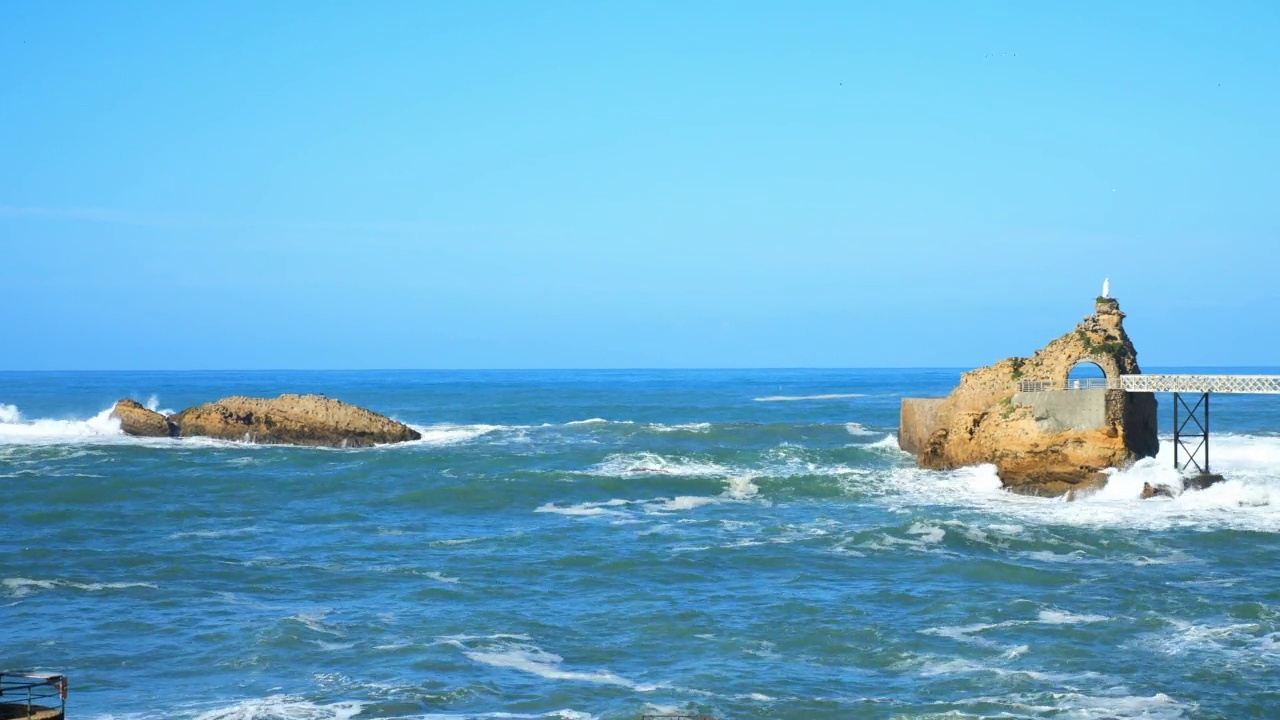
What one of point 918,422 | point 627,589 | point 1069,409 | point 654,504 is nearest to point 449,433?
point 918,422

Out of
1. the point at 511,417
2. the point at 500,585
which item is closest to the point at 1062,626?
the point at 500,585

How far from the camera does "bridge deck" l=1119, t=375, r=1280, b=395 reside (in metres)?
31.9

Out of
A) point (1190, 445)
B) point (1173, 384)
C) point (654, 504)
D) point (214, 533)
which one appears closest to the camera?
point (214, 533)

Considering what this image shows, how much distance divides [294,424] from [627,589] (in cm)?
2771

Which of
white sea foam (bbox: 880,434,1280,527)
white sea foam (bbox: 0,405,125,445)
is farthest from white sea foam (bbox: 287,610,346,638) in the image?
white sea foam (bbox: 0,405,125,445)

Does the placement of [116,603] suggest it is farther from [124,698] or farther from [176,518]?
[176,518]

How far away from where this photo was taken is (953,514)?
29750 millimetres

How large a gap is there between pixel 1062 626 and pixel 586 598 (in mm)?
8086

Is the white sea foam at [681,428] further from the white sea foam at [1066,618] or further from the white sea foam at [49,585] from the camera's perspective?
the white sea foam at [1066,618]

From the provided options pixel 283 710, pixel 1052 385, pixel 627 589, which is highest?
pixel 1052 385

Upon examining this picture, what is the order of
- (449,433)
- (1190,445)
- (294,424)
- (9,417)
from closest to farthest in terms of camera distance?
1. (1190,445)
2. (294,424)
3. (449,433)
4. (9,417)

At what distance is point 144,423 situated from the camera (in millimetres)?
49219

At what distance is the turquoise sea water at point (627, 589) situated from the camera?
1609cm

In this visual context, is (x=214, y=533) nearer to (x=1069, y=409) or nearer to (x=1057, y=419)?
(x=1057, y=419)
